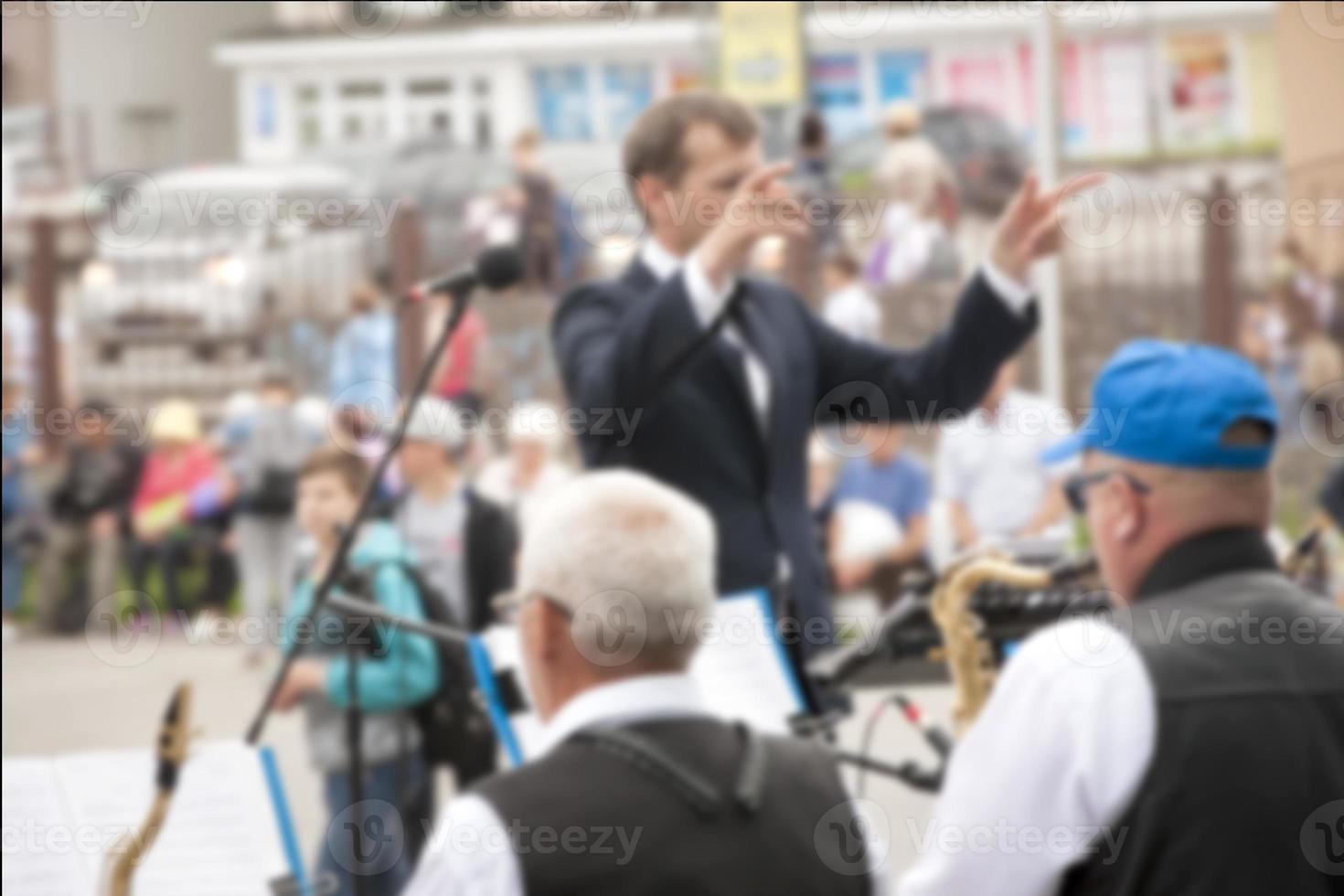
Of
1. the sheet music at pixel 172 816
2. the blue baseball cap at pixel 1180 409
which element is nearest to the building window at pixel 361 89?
the sheet music at pixel 172 816

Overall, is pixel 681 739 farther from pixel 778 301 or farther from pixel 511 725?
pixel 778 301

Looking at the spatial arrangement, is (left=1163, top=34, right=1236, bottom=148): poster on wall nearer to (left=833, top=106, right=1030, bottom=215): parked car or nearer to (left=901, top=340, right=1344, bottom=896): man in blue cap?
(left=833, top=106, right=1030, bottom=215): parked car

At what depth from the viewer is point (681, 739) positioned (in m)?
2.44

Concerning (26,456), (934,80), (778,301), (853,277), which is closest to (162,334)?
(26,456)

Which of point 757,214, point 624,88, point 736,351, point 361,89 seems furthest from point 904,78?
point 757,214

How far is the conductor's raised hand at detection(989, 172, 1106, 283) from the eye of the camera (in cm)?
320

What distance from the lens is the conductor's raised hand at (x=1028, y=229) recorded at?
3201mm

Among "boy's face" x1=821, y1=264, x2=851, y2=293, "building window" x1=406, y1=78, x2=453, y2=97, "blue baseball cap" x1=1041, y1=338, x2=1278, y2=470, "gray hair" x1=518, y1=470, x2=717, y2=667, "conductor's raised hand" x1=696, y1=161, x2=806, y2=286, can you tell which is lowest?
"gray hair" x1=518, y1=470, x2=717, y2=667

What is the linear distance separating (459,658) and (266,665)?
558 cm

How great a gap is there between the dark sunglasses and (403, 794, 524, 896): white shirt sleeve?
80 cm

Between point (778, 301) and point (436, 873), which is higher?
point (778, 301)

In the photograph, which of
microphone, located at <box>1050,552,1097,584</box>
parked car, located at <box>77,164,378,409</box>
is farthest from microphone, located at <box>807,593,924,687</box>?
parked car, located at <box>77,164,378,409</box>

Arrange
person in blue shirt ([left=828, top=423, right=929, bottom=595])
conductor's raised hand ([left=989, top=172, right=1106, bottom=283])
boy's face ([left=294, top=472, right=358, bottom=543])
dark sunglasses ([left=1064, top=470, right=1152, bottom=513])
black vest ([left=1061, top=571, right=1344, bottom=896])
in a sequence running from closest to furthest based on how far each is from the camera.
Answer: black vest ([left=1061, top=571, right=1344, bottom=896])
dark sunglasses ([left=1064, top=470, right=1152, bottom=513])
conductor's raised hand ([left=989, top=172, right=1106, bottom=283])
boy's face ([left=294, top=472, right=358, bottom=543])
person in blue shirt ([left=828, top=423, right=929, bottom=595])

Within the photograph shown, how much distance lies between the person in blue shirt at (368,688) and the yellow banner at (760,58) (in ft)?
10.5
